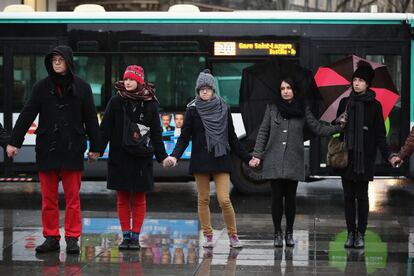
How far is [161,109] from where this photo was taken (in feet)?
43.9

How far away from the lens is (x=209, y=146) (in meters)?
8.72

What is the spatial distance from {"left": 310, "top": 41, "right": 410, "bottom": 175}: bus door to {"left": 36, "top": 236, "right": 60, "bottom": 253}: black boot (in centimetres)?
573

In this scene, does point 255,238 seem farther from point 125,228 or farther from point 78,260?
point 78,260

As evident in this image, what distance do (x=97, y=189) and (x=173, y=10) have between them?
3.55m

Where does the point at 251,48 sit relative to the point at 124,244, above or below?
above

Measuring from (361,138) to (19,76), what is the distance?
670cm

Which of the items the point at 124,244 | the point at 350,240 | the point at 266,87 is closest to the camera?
the point at 124,244

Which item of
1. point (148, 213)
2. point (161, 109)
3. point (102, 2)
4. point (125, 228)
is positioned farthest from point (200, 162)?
point (102, 2)

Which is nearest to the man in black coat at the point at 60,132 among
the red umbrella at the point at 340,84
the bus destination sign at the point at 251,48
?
the red umbrella at the point at 340,84

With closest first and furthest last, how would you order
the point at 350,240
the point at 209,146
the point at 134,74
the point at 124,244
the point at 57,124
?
the point at 57,124, the point at 134,74, the point at 209,146, the point at 124,244, the point at 350,240

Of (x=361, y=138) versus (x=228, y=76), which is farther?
(x=228, y=76)

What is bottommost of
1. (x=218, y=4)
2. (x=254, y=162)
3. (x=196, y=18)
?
(x=254, y=162)

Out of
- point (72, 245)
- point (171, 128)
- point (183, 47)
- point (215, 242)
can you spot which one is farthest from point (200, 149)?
point (183, 47)

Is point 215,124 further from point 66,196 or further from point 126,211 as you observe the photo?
point 66,196
